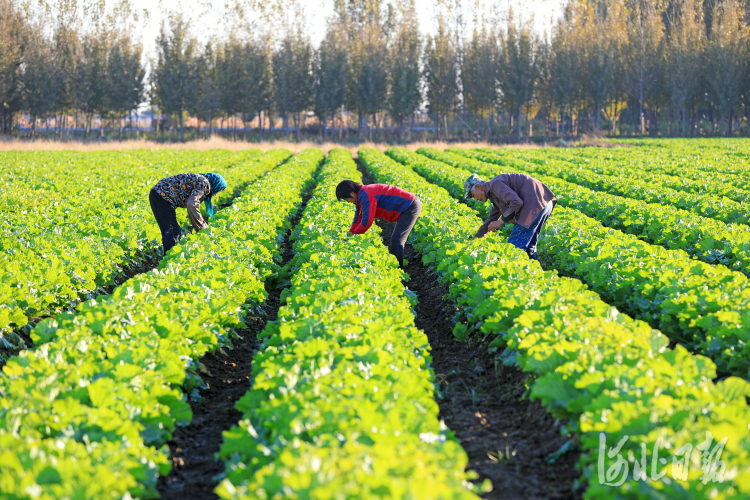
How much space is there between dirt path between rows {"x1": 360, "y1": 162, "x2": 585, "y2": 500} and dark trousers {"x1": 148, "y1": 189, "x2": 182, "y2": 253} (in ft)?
18.1

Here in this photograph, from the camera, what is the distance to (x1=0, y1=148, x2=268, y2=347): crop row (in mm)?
7043

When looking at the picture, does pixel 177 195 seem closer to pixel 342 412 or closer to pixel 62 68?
pixel 342 412

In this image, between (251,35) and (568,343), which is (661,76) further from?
(568,343)

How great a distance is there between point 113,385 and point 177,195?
→ 6337 mm

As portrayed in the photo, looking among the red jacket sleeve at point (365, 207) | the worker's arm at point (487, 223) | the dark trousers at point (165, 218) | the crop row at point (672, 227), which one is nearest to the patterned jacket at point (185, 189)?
the dark trousers at point (165, 218)

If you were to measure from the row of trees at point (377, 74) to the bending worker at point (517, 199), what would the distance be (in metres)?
54.9

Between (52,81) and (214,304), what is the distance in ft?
203

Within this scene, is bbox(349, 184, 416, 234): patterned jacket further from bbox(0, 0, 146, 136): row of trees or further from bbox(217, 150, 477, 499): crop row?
bbox(0, 0, 146, 136): row of trees

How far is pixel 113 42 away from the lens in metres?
72.9

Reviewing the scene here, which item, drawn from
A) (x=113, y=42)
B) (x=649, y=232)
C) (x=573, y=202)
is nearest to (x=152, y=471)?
(x=649, y=232)

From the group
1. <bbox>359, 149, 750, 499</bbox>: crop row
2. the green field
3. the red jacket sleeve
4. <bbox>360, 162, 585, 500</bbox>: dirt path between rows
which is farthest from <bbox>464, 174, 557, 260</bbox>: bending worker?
<bbox>360, 162, 585, 500</bbox>: dirt path between rows

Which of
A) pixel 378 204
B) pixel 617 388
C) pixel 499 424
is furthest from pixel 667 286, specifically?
pixel 378 204

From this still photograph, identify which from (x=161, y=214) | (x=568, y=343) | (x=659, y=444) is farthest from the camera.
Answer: (x=161, y=214)

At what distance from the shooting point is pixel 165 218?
10.2 meters
